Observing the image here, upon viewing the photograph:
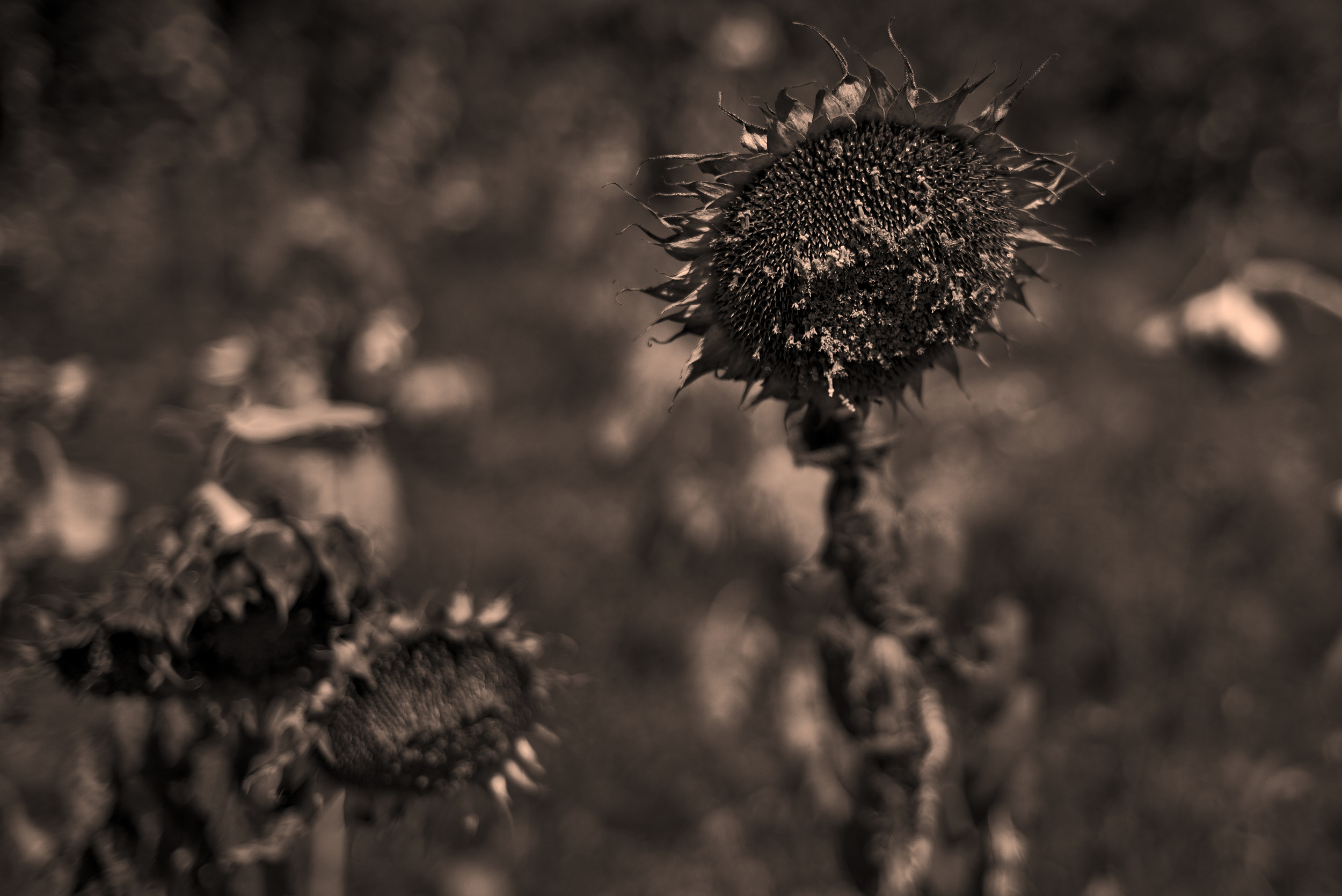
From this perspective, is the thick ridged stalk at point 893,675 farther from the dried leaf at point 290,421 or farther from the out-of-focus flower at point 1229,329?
the out-of-focus flower at point 1229,329

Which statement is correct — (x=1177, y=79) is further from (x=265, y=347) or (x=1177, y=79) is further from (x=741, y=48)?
(x=265, y=347)

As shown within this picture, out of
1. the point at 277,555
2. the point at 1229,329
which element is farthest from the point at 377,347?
the point at 1229,329

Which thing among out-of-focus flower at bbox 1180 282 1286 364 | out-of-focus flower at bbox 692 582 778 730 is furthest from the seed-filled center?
out-of-focus flower at bbox 692 582 778 730

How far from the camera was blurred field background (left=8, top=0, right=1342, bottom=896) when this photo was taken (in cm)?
204

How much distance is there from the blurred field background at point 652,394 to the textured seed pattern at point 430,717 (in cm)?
17

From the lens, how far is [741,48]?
3043mm

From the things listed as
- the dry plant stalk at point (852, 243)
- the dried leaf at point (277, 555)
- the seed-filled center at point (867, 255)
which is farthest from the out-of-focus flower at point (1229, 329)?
the dried leaf at point (277, 555)

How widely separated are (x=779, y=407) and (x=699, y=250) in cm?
130

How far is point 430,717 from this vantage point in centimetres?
95

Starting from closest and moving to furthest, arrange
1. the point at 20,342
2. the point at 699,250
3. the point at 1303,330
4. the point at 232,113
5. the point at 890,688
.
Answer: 1. the point at 699,250
2. the point at 890,688
3. the point at 20,342
4. the point at 1303,330
5. the point at 232,113

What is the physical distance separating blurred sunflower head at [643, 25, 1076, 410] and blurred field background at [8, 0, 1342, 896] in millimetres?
94

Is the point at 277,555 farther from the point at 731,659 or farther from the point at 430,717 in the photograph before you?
the point at 731,659

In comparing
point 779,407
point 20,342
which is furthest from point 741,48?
point 20,342

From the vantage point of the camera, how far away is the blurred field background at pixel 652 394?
204 centimetres
